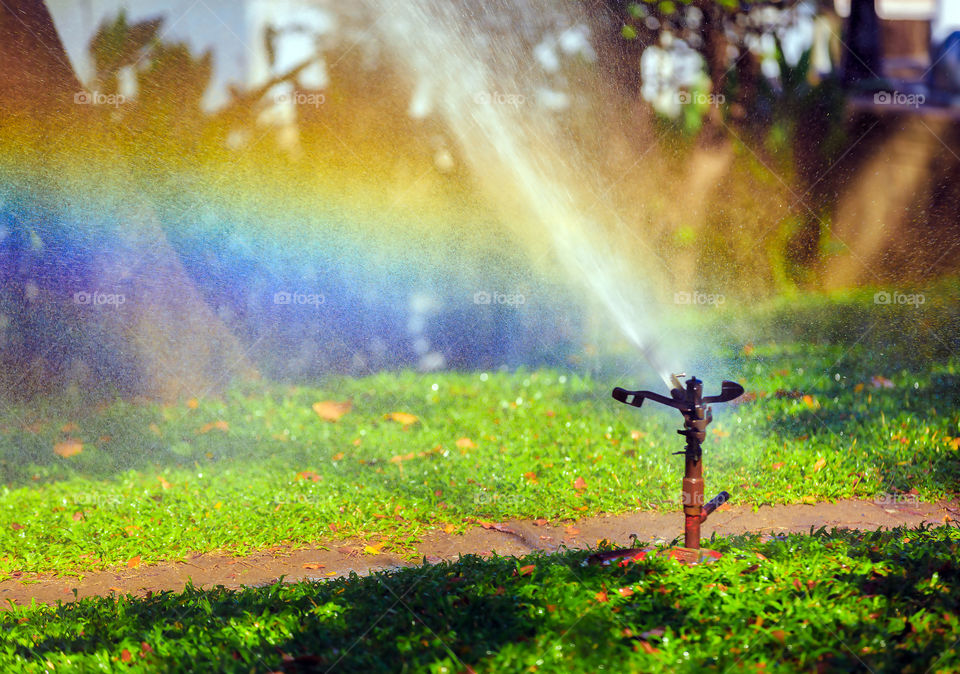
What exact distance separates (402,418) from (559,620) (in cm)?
418

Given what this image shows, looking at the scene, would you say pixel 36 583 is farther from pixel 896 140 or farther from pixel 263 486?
pixel 896 140

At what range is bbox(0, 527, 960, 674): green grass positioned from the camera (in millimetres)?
2715

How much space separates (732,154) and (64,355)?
7465mm

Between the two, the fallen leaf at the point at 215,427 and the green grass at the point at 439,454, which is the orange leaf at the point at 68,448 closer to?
the green grass at the point at 439,454

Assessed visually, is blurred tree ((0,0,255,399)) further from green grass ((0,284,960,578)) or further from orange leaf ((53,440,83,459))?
orange leaf ((53,440,83,459))

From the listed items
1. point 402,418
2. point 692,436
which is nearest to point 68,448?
point 402,418

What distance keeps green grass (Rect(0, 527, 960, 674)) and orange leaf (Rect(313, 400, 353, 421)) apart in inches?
132

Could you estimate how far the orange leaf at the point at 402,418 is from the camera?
6.95 meters

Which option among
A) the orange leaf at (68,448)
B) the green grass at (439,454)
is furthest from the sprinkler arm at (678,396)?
the orange leaf at (68,448)

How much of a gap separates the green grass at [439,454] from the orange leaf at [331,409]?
66mm

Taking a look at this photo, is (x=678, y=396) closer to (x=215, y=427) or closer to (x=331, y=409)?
(x=331, y=409)

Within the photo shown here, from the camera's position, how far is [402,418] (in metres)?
7.02

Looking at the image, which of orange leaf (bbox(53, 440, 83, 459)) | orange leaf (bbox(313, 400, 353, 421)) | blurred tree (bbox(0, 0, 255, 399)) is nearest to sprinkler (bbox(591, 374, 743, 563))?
orange leaf (bbox(313, 400, 353, 421))

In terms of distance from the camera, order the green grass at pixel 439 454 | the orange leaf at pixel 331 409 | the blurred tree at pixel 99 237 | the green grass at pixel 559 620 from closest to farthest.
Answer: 1. the green grass at pixel 559 620
2. the green grass at pixel 439 454
3. the orange leaf at pixel 331 409
4. the blurred tree at pixel 99 237
